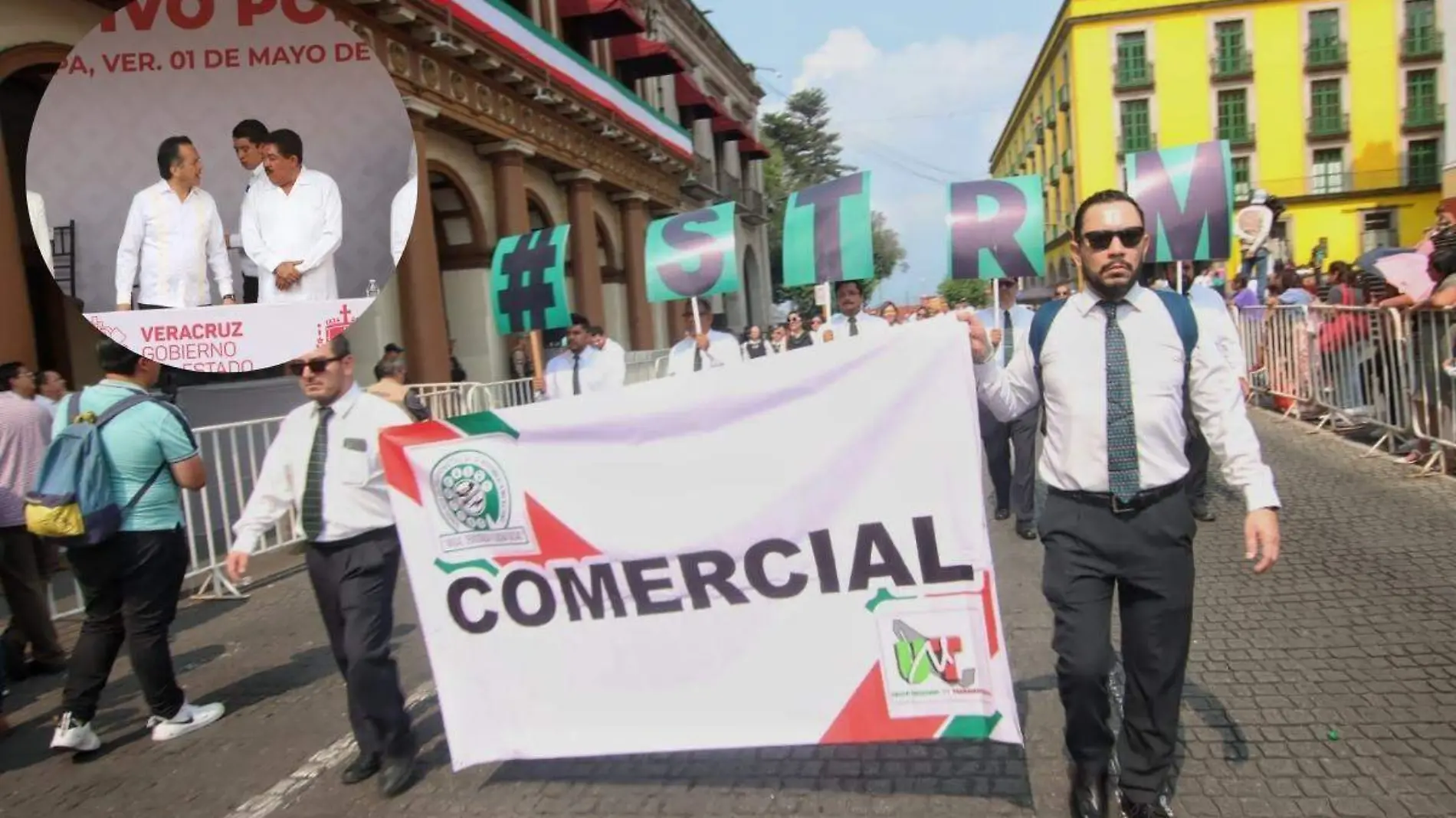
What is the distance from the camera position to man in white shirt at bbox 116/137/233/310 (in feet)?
15.8

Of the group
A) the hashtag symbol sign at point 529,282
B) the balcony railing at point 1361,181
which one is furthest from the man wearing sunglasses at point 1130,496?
the balcony railing at point 1361,181

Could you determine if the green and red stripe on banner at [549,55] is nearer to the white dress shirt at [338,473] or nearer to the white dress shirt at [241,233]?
the white dress shirt at [241,233]

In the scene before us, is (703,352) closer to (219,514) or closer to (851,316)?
(851,316)

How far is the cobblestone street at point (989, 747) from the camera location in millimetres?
3459

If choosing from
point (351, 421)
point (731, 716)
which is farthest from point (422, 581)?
point (731, 716)

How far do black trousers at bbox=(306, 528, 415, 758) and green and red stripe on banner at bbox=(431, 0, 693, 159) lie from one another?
1317 centimetres

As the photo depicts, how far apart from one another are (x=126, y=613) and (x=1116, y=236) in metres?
4.50

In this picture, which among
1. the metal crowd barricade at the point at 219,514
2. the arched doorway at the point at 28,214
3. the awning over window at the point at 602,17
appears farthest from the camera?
the awning over window at the point at 602,17

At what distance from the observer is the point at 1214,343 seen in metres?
3.15

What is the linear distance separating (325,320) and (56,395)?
4.32 m

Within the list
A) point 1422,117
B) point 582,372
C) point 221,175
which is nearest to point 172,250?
point 221,175

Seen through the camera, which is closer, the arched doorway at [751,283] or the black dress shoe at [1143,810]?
the black dress shoe at [1143,810]

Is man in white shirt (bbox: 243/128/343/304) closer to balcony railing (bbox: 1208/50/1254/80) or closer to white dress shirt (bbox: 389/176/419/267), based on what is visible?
white dress shirt (bbox: 389/176/419/267)

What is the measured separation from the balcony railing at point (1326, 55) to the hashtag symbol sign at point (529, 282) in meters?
49.4
